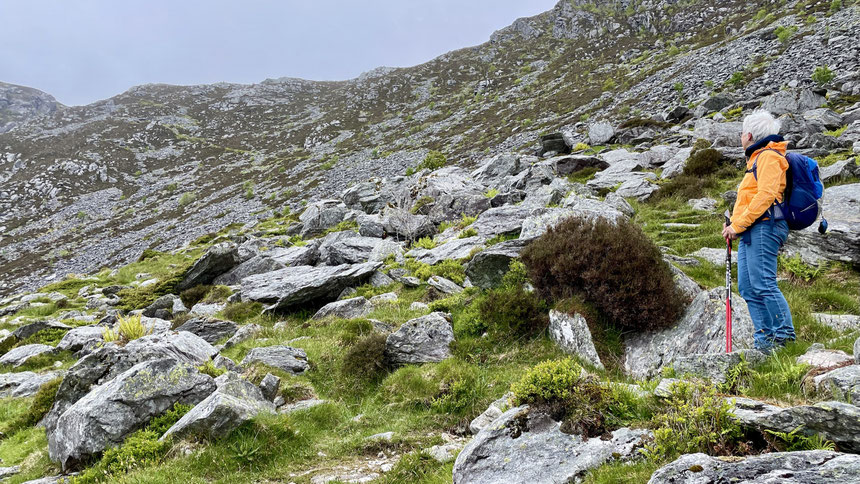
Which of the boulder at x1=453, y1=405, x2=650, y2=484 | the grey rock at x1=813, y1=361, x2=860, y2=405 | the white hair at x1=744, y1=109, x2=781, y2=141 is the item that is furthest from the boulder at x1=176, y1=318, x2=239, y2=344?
the white hair at x1=744, y1=109, x2=781, y2=141

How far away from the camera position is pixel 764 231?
6180 mm

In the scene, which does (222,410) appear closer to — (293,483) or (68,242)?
(293,483)

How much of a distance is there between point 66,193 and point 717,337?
95.2 meters

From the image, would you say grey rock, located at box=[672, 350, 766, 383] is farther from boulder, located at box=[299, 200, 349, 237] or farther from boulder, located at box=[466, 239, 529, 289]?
boulder, located at box=[299, 200, 349, 237]

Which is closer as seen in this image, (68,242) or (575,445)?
(575,445)

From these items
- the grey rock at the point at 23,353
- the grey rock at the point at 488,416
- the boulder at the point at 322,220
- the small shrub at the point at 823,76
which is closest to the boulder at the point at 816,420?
the grey rock at the point at 488,416

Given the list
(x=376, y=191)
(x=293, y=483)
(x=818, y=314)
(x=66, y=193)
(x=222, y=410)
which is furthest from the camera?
(x=66, y=193)

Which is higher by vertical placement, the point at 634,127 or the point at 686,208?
the point at 634,127

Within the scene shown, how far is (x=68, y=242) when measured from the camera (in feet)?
169

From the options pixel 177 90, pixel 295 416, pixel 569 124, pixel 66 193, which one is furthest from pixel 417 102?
pixel 295 416

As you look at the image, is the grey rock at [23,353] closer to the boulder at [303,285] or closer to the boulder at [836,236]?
Answer: the boulder at [303,285]

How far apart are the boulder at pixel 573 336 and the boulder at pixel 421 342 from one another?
2375 millimetres

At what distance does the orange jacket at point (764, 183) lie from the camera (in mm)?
6004

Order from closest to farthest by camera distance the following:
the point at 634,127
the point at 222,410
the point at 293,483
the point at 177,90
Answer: the point at 293,483
the point at 222,410
the point at 634,127
the point at 177,90
